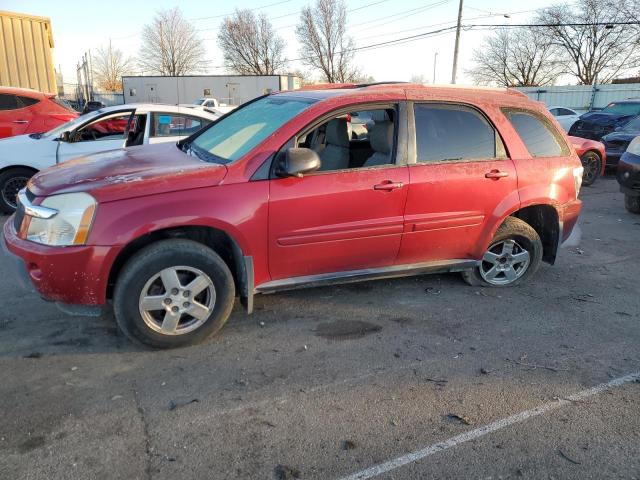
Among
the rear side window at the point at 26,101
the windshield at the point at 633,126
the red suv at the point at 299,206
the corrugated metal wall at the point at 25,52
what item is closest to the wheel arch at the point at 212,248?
the red suv at the point at 299,206

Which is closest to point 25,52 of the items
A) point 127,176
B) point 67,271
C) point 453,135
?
point 127,176

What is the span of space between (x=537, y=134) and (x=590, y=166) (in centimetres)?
673

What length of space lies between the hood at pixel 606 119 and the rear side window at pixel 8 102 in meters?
14.3

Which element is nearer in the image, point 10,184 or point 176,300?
point 176,300

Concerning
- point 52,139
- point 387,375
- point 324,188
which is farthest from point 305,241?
point 52,139

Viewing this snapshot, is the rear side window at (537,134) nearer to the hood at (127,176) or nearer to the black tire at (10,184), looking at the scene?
the hood at (127,176)

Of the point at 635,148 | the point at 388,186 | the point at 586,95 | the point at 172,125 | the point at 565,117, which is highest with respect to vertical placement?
the point at 586,95

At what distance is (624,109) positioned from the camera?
14227 mm

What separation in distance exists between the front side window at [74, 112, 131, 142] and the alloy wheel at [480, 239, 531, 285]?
515 centimetres

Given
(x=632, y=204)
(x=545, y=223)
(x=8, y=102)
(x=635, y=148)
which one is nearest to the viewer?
(x=545, y=223)

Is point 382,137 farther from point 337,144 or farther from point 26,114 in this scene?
point 26,114

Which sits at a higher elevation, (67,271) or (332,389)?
(67,271)

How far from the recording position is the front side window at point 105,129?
274 inches

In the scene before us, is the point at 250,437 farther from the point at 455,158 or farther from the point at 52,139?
the point at 52,139
